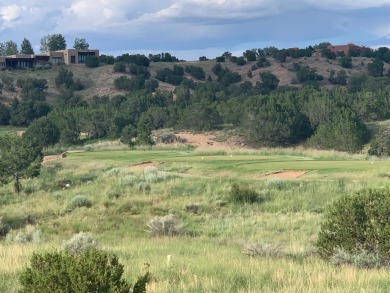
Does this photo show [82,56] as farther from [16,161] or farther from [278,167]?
[278,167]

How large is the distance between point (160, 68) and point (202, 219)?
113 meters

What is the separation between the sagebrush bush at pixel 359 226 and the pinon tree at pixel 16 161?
24.8m

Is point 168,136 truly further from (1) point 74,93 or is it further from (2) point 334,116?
(1) point 74,93

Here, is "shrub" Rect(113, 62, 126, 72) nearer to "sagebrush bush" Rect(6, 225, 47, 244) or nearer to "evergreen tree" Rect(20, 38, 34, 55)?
"evergreen tree" Rect(20, 38, 34, 55)

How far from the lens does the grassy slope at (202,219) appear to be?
809 centimetres

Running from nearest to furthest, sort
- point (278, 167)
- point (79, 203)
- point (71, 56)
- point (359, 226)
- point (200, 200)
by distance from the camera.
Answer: point (359, 226)
point (79, 203)
point (200, 200)
point (278, 167)
point (71, 56)

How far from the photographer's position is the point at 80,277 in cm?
542

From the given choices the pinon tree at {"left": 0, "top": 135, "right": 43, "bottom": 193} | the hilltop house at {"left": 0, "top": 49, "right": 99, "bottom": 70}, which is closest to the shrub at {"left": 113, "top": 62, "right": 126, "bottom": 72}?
the hilltop house at {"left": 0, "top": 49, "right": 99, "bottom": 70}

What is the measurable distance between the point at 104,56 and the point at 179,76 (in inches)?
892

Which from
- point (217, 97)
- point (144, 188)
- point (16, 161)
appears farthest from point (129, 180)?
point (217, 97)

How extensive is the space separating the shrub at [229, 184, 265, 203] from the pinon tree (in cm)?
1391

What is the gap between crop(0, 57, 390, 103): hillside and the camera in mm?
112438

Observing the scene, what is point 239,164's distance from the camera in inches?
1373

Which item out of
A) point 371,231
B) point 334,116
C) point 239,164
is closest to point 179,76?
point 334,116
